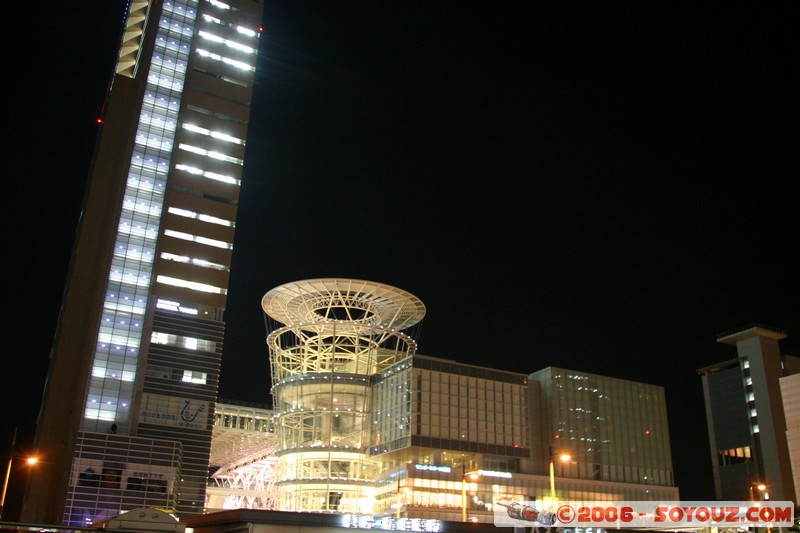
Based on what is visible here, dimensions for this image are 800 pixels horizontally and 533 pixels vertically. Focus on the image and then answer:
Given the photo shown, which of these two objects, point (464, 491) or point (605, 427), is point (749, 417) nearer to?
point (605, 427)

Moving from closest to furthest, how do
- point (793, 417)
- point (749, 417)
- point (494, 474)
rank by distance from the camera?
point (494, 474) < point (793, 417) < point (749, 417)

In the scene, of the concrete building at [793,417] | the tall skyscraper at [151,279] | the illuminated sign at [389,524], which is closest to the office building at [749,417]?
the concrete building at [793,417]

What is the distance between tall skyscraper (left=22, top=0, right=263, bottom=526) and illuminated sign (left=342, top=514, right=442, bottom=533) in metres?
67.4

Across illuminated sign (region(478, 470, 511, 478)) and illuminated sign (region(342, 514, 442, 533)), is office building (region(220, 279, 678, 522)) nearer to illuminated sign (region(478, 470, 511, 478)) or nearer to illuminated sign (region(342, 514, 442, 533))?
illuminated sign (region(478, 470, 511, 478))

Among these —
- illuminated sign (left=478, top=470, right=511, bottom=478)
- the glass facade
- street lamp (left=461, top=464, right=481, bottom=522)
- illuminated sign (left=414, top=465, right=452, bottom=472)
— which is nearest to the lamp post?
illuminated sign (left=414, top=465, right=452, bottom=472)

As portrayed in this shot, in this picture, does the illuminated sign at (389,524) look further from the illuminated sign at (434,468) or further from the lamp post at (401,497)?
the illuminated sign at (434,468)

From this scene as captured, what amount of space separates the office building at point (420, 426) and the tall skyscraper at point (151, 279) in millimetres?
17444

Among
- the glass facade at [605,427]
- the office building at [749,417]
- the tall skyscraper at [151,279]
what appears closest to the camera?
the tall skyscraper at [151,279]

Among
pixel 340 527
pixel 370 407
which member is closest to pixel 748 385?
pixel 370 407

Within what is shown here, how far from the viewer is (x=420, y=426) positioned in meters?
→ 116

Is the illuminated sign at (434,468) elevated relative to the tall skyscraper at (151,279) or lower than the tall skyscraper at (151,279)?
lower

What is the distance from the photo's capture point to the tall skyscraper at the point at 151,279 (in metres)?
106

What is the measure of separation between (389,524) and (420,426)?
2814 inches

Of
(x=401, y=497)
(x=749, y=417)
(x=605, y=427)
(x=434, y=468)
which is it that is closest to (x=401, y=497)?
(x=401, y=497)
